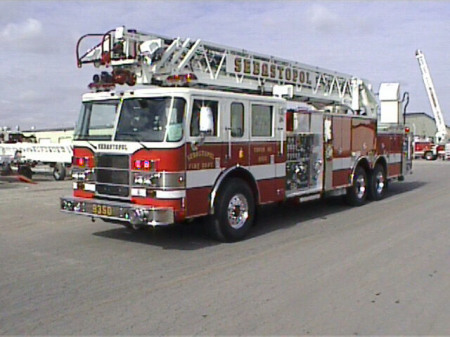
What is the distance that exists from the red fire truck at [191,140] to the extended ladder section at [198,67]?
0.07 feet

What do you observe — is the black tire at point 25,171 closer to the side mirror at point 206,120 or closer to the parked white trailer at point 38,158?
the parked white trailer at point 38,158

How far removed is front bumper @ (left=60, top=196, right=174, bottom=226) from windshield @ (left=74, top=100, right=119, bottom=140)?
1.02 m

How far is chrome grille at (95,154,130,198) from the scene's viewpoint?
299 inches

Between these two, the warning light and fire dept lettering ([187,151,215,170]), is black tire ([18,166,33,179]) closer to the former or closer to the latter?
the warning light

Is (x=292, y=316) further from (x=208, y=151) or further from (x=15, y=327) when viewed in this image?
(x=208, y=151)

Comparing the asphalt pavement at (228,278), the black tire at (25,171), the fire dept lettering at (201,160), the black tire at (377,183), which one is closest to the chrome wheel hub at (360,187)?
the black tire at (377,183)

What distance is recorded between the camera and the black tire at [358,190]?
1211 centimetres

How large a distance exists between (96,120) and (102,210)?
5.08 ft

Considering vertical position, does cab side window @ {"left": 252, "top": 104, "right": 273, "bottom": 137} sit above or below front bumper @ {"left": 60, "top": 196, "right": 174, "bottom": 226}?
above

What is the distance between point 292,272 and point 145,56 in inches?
169

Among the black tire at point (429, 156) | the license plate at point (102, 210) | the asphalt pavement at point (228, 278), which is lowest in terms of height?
the asphalt pavement at point (228, 278)

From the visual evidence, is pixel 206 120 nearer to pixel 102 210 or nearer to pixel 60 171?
pixel 102 210

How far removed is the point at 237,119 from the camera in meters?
8.26

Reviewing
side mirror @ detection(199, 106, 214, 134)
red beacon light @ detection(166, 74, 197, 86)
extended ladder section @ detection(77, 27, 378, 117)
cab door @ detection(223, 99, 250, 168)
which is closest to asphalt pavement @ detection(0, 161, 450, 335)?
cab door @ detection(223, 99, 250, 168)
